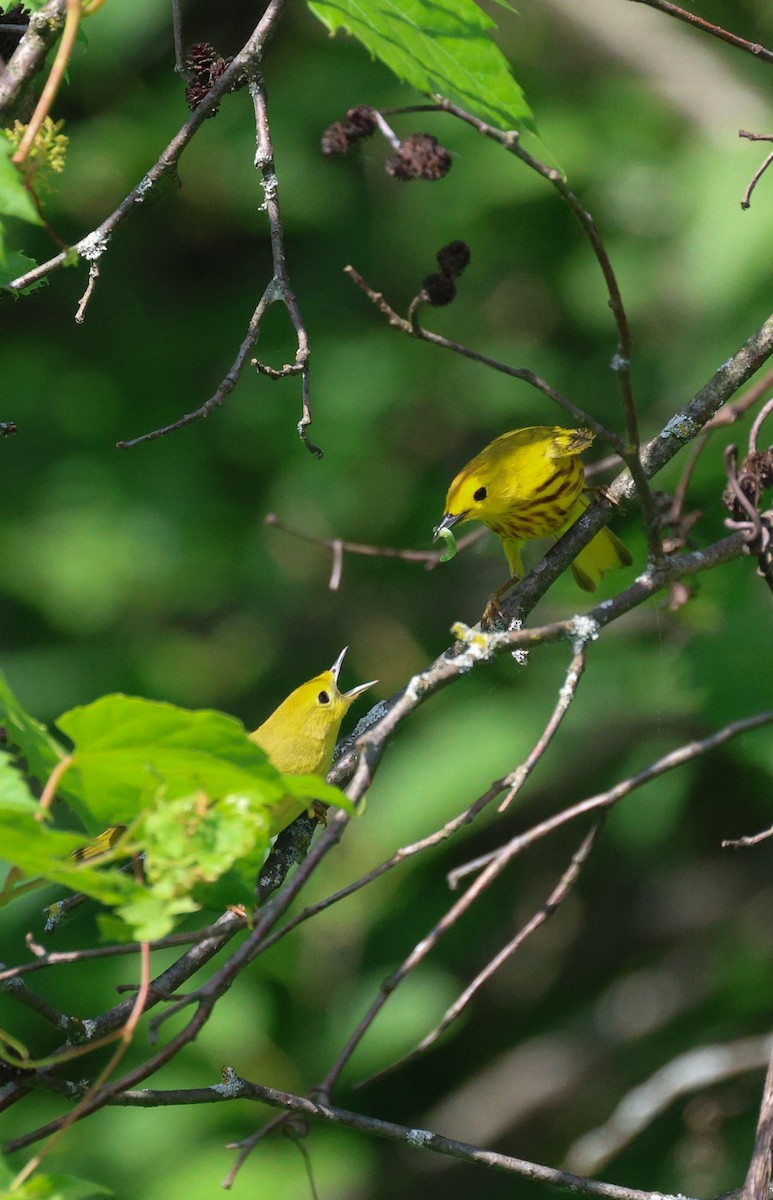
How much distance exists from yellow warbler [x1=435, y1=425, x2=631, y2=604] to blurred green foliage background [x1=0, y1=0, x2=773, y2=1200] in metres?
0.84

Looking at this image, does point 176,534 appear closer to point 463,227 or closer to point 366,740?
point 463,227

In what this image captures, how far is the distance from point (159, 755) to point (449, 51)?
3.83ft

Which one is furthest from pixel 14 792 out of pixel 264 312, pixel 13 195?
pixel 264 312

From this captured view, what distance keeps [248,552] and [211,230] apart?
1.88 meters

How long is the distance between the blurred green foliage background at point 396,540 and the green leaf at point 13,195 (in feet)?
11.2

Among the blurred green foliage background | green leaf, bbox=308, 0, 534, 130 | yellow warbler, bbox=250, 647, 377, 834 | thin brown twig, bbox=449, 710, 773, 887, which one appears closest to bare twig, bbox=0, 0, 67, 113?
green leaf, bbox=308, 0, 534, 130

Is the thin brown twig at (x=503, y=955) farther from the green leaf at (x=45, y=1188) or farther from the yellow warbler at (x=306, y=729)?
the yellow warbler at (x=306, y=729)

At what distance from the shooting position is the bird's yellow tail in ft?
12.7

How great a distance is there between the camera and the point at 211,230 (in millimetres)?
6797

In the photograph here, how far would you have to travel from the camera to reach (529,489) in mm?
3691

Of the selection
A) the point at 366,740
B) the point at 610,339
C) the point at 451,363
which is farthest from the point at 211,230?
the point at 366,740

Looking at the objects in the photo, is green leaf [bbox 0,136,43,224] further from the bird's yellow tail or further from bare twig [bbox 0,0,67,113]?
the bird's yellow tail

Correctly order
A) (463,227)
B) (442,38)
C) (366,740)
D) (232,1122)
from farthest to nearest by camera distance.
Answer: (463,227), (232,1122), (442,38), (366,740)

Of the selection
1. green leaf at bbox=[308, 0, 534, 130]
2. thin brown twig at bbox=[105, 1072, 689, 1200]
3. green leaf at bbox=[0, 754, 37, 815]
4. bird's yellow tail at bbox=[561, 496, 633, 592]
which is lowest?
thin brown twig at bbox=[105, 1072, 689, 1200]
